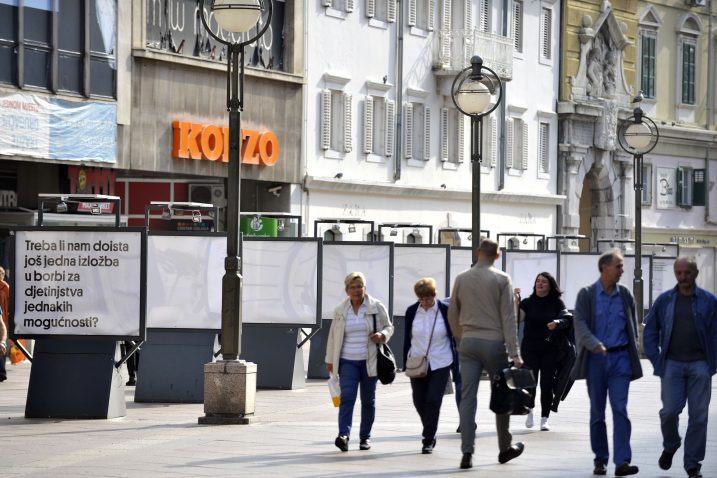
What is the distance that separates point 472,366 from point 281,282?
10.0 m

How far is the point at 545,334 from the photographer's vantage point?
20.5 meters

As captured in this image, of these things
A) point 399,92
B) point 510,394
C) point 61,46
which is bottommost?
point 510,394

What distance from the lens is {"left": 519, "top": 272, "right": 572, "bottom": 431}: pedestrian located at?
2036cm

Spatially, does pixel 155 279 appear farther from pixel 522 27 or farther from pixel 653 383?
pixel 522 27

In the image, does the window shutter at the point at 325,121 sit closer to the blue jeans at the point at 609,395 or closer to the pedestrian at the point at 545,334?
the pedestrian at the point at 545,334

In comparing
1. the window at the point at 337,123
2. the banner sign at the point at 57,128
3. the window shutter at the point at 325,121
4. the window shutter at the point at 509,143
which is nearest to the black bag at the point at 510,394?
the banner sign at the point at 57,128

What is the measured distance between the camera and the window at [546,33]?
56.8m

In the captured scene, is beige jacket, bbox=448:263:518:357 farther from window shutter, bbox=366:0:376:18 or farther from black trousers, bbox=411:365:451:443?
window shutter, bbox=366:0:376:18

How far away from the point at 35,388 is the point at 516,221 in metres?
35.8

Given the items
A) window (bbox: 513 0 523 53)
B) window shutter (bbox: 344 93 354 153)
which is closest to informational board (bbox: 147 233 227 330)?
window shutter (bbox: 344 93 354 153)

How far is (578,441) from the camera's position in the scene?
1888cm

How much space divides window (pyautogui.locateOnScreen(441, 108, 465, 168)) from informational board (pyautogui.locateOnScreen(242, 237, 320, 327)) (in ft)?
82.9

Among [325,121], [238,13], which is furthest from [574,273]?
→ [238,13]

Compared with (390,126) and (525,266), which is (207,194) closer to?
(390,126)
